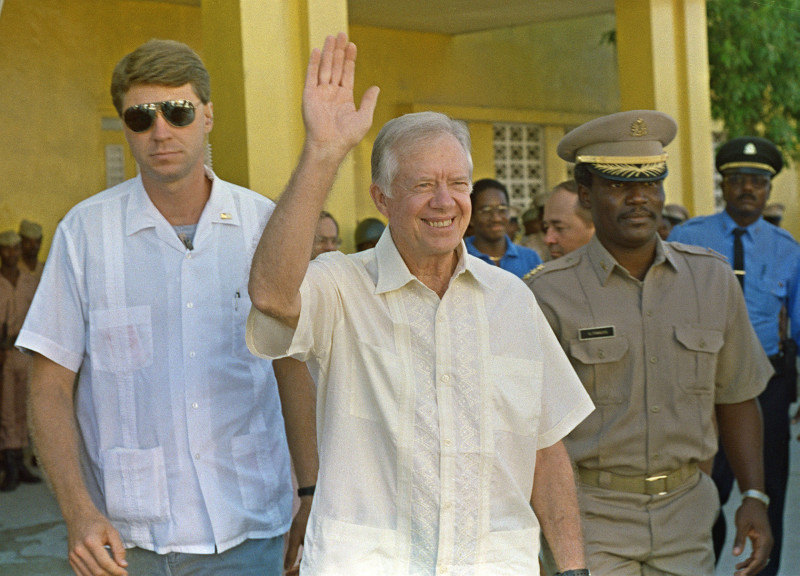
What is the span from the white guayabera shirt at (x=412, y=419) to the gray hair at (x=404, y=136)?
18 centimetres

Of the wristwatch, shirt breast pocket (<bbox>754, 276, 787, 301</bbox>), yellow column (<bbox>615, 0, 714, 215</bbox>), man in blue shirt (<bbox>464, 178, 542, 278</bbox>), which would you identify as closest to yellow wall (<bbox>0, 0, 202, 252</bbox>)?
man in blue shirt (<bbox>464, 178, 542, 278</bbox>)

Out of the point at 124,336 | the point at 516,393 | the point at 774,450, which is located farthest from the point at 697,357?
the point at 774,450

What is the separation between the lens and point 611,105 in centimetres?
1515

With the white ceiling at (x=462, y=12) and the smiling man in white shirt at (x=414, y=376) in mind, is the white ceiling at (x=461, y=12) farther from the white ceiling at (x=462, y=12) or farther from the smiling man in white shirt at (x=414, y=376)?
the smiling man in white shirt at (x=414, y=376)

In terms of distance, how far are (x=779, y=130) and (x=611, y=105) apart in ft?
7.51

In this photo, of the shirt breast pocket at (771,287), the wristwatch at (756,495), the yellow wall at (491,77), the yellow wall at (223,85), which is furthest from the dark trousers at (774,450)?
the yellow wall at (491,77)

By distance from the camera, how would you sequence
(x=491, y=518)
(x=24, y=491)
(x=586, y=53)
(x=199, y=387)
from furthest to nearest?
(x=586, y=53)
(x=24, y=491)
(x=199, y=387)
(x=491, y=518)

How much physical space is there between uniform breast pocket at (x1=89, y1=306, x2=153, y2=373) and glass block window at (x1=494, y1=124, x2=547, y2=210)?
35.7 ft

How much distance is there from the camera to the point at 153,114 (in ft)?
9.97

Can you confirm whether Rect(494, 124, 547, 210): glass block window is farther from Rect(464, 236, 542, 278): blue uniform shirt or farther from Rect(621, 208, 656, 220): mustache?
Rect(621, 208, 656, 220): mustache

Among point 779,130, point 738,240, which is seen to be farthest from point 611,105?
point 738,240

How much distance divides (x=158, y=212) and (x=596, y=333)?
1484 millimetres

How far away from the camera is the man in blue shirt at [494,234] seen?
23.7ft

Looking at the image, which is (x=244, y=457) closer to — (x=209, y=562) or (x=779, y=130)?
(x=209, y=562)
